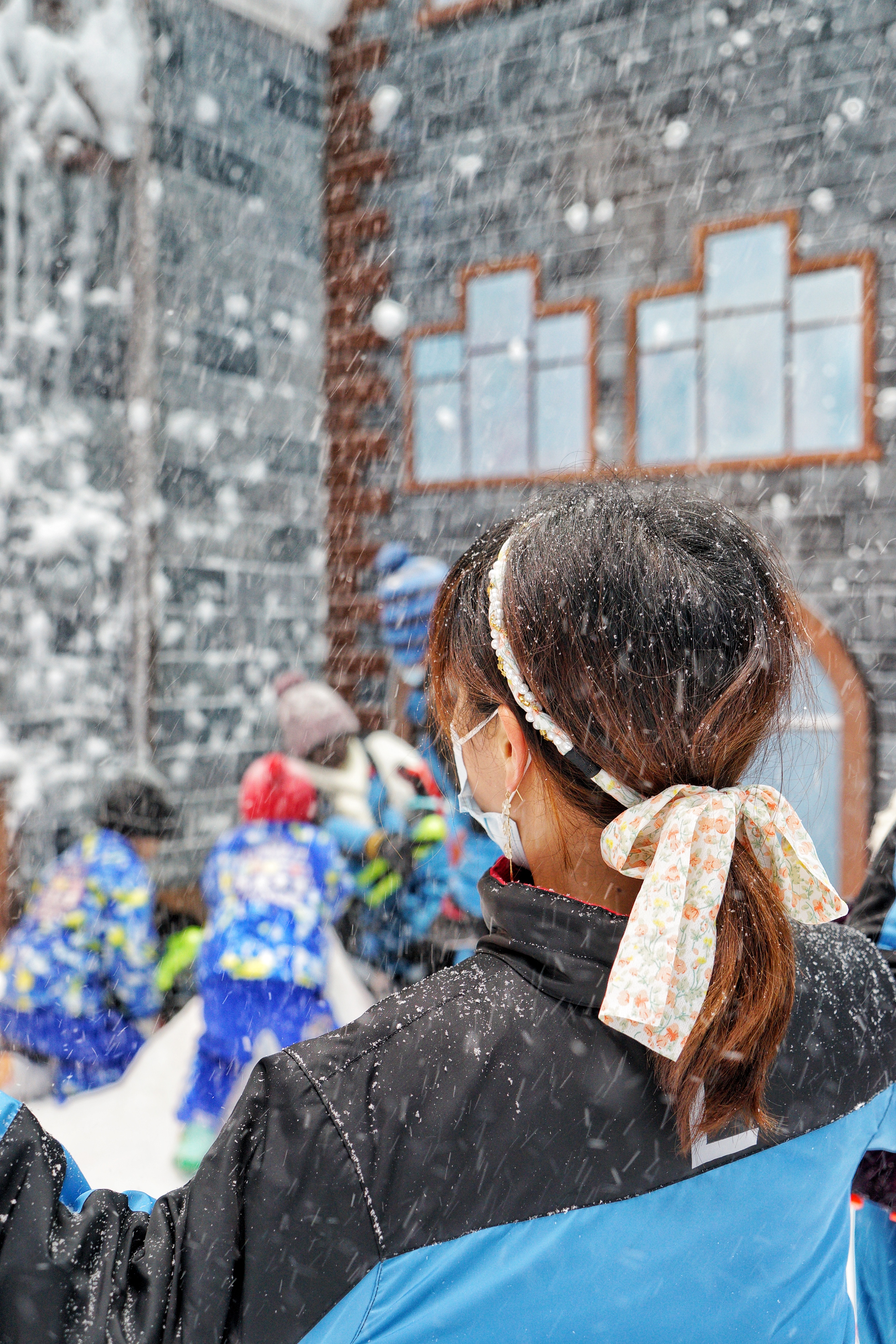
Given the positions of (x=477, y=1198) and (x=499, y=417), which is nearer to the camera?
(x=477, y=1198)

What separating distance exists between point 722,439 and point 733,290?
2.08 ft

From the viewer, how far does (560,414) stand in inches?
188

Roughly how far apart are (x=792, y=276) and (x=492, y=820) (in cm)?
402

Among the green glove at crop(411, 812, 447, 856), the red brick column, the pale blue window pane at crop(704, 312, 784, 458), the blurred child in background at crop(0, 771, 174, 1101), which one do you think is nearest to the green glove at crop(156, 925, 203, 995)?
the blurred child in background at crop(0, 771, 174, 1101)

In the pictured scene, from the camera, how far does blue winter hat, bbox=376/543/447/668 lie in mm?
3322

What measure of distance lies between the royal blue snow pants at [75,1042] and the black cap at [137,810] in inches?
24.3

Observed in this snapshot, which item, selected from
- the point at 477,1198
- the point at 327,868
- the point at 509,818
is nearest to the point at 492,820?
the point at 509,818

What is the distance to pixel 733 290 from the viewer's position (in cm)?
428

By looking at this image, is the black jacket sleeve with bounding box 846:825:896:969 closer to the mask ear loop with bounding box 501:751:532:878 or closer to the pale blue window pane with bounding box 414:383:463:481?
the mask ear loop with bounding box 501:751:532:878

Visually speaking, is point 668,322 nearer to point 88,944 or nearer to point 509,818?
point 88,944

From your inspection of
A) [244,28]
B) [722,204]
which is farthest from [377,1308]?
[244,28]

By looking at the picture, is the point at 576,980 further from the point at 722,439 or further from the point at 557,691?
the point at 722,439

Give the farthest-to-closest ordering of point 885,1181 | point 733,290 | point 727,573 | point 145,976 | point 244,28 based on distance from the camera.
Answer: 1. point 244,28
2. point 733,290
3. point 145,976
4. point 885,1181
5. point 727,573

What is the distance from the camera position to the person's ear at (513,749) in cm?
73
